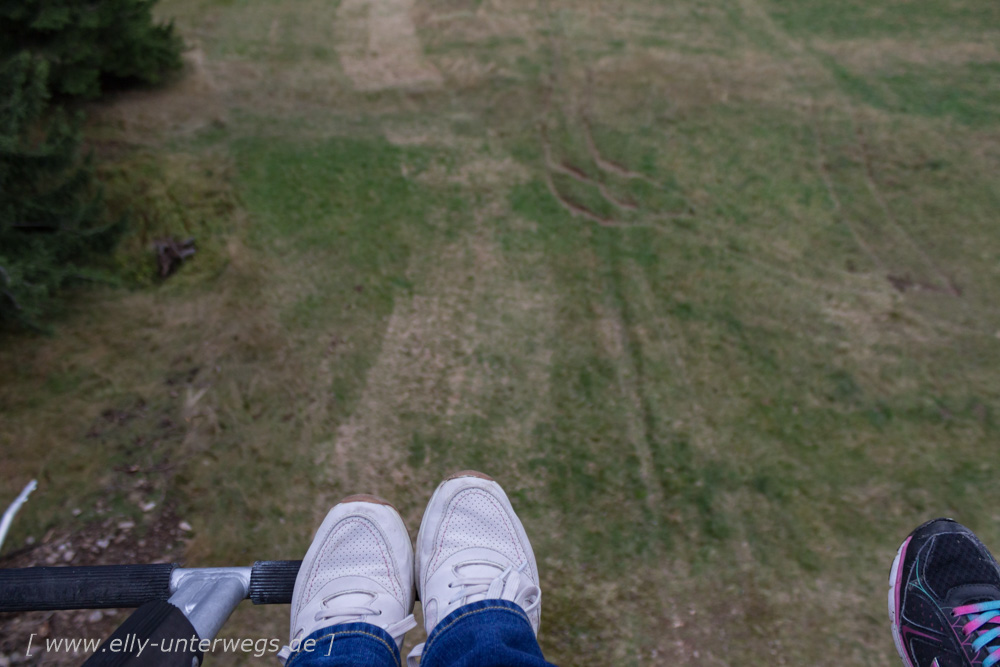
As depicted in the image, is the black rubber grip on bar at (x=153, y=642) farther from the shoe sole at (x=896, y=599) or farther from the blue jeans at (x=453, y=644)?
the shoe sole at (x=896, y=599)

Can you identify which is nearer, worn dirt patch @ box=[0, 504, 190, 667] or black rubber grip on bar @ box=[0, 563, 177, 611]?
black rubber grip on bar @ box=[0, 563, 177, 611]

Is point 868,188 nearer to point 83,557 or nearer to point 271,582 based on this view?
point 271,582

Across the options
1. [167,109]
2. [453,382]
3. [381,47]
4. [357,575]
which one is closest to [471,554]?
[357,575]

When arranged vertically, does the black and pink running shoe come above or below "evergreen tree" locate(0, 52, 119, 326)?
below

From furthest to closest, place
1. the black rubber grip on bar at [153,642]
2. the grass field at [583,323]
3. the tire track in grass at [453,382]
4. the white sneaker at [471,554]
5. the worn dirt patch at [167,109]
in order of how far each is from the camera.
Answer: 1. the worn dirt patch at [167,109]
2. the tire track in grass at [453,382]
3. the grass field at [583,323]
4. the white sneaker at [471,554]
5. the black rubber grip on bar at [153,642]

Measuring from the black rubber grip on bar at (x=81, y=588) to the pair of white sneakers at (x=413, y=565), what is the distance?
302 mm

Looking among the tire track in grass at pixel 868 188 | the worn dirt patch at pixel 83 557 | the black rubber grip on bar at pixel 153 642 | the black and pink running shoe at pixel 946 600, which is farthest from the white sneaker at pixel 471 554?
the tire track in grass at pixel 868 188

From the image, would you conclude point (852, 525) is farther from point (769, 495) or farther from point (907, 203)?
point (907, 203)

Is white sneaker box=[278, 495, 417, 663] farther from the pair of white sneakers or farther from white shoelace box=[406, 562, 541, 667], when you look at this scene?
white shoelace box=[406, 562, 541, 667]

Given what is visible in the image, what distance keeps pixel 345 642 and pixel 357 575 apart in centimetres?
24

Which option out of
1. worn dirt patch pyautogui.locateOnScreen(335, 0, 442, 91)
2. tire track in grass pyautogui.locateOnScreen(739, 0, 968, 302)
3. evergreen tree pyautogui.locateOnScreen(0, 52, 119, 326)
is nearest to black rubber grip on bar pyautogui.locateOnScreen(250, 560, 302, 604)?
evergreen tree pyautogui.locateOnScreen(0, 52, 119, 326)

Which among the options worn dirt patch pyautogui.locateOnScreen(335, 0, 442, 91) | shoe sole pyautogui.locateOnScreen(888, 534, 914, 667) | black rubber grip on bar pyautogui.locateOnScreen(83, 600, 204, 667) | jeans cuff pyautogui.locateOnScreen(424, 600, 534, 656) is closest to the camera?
black rubber grip on bar pyautogui.locateOnScreen(83, 600, 204, 667)

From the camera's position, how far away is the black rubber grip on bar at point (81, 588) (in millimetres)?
1306

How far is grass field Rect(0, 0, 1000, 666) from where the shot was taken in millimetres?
2957
